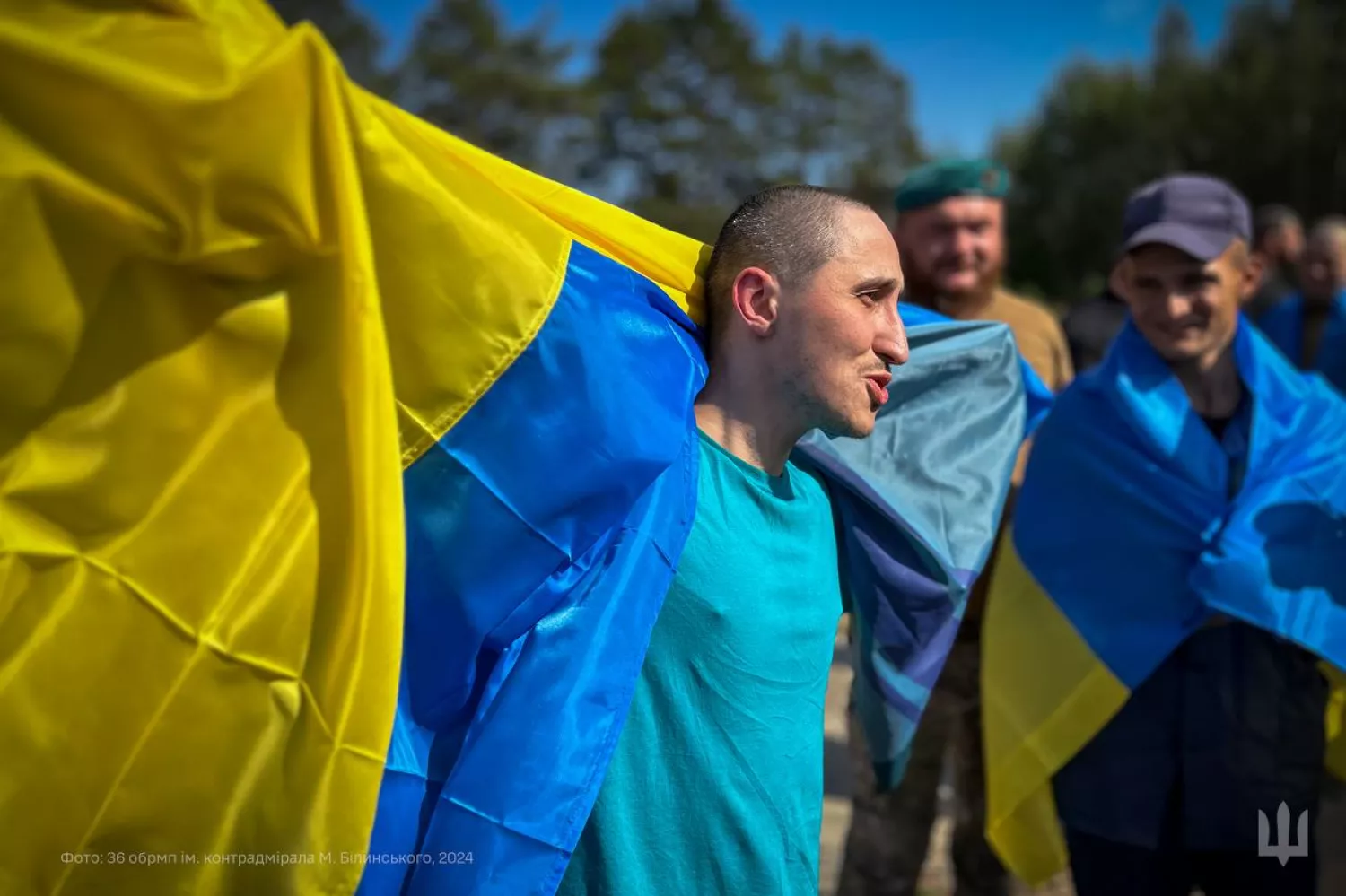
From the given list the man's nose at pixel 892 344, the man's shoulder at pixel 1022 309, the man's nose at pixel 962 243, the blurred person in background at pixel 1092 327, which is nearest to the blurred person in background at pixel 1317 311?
the blurred person in background at pixel 1092 327

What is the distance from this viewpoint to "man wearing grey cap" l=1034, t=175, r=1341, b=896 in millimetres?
2633

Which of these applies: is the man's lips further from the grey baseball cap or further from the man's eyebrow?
the grey baseball cap

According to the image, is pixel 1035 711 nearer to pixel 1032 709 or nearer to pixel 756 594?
pixel 1032 709

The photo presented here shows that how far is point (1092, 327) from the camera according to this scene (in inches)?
189

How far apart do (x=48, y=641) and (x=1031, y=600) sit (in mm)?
2231

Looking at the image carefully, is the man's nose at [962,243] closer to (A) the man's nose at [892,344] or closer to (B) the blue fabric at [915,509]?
(B) the blue fabric at [915,509]

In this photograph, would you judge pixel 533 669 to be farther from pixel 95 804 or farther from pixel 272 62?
pixel 272 62

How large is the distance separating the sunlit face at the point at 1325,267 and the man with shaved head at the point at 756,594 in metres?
5.19

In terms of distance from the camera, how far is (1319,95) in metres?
24.6

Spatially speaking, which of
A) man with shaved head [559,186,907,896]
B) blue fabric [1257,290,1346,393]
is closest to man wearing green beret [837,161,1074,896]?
man with shaved head [559,186,907,896]

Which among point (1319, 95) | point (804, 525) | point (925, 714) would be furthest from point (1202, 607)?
point (1319, 95)

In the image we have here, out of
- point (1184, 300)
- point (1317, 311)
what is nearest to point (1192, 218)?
point (1184, 300)

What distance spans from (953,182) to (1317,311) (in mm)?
3526

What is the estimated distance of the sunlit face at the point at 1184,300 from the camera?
2770 millimetres
